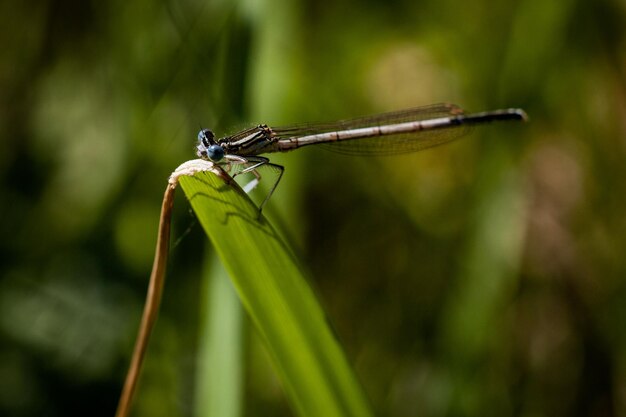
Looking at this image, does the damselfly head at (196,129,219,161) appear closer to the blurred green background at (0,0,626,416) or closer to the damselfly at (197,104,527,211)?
the damselfly at (197,104,527,211)

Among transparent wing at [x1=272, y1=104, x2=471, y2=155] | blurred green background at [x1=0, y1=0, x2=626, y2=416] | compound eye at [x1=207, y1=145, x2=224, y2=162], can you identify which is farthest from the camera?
transparent wing at [x1=272, y1=104, x2=471, y2=155]

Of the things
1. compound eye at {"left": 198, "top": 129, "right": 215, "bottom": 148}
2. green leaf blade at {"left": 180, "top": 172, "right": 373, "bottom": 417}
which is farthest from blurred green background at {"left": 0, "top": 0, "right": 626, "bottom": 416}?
green leaf blade at {"left": 180, "top": 172, "right": 373, "bottom": 417}

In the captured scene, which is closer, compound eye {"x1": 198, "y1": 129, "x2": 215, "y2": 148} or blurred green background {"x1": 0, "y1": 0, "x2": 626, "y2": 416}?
compound eye {"x1": 198, "y1": 129, "x2": 215, "y2": 148}

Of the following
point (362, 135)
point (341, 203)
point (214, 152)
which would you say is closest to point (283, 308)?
point (214, 152)

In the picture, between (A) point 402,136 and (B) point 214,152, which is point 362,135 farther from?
(B) point 214,152

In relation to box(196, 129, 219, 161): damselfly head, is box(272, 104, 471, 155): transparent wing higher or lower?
higher

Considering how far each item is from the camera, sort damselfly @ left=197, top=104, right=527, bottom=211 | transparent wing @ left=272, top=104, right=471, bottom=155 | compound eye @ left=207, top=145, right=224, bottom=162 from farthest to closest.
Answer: transparent wing @ left=272, top=104, right=471, bottom=155
damselfly @ left=197, top=104, right=527, bottom=211
compound eye @ left=207, top=145, right=224, bottom=162

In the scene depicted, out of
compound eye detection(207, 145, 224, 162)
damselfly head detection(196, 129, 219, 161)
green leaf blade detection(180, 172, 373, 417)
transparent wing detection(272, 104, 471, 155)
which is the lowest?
green leaf blade detection(180, 172, 373, 417)
